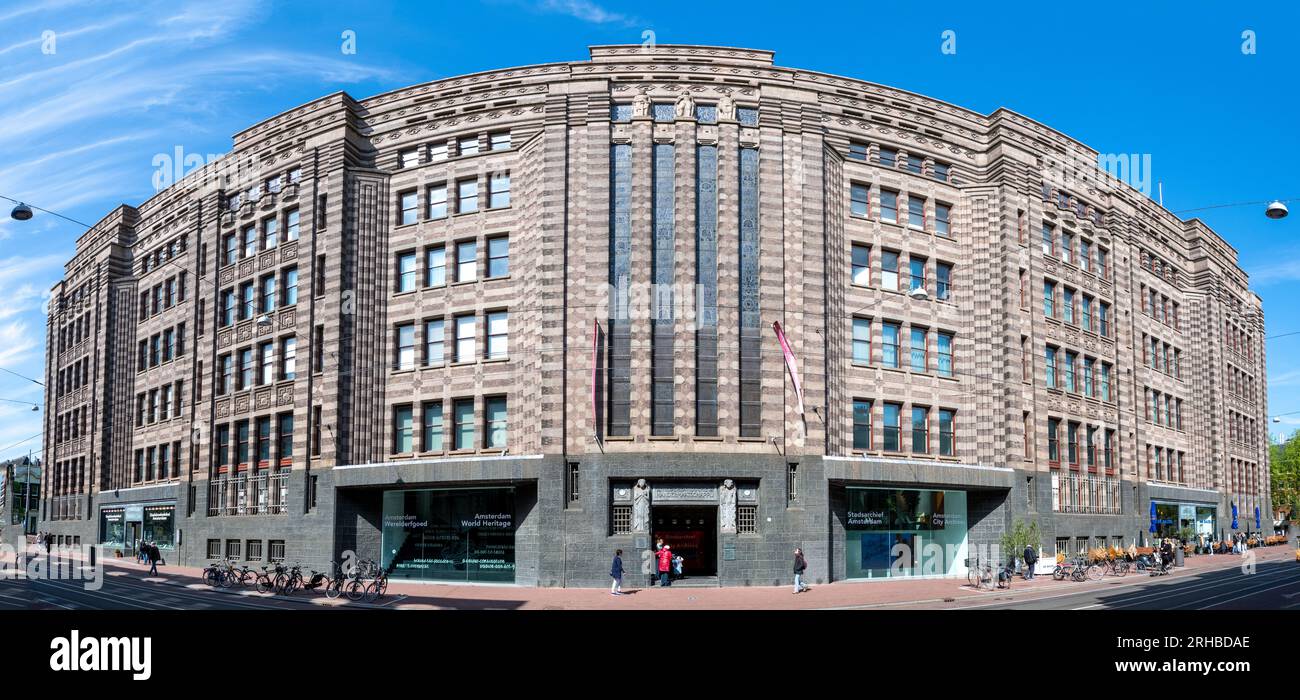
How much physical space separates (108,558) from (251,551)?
18.7 meters

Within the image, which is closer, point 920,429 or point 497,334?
point 497,334

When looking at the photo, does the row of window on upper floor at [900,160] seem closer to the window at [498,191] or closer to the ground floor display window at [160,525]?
the window at [498,191]

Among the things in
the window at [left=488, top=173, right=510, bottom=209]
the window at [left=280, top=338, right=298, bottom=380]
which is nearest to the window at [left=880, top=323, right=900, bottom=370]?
the window at [left=488, top=173, right=510, bottom=209]

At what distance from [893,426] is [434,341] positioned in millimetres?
20430

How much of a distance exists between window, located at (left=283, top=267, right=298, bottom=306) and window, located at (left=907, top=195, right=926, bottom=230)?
95.5 feet

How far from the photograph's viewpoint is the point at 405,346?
3756 centimetres

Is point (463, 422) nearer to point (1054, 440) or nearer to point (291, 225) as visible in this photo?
point (291, 225)

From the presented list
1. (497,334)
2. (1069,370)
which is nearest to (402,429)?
(497,334)

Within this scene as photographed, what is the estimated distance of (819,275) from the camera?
3506cm

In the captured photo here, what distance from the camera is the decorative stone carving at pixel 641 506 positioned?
32094 millimetres

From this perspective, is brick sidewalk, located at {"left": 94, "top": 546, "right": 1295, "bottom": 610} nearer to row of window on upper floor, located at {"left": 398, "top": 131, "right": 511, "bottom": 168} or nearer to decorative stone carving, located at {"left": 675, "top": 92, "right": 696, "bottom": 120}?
row of window on upper floor, located at {"left": 398, "top": 131, "right": 511, "bottom": 168}

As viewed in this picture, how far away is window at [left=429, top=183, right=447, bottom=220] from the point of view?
37719 millimetres
